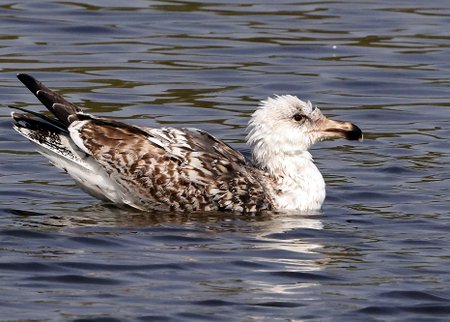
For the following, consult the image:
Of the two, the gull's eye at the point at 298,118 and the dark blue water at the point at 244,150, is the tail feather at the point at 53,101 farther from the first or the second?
the gull's eye at the point at 298,118

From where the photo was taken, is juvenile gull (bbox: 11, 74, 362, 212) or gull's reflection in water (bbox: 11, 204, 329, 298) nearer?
gull's reflection in water (bbox: 11, 204, 329, 298)

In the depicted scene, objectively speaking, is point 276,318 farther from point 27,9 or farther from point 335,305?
point 27,9

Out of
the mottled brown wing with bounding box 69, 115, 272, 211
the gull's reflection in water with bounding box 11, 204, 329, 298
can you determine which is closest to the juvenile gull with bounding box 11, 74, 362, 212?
the mottled brown wing with bounding box 69, 115, 272, 211

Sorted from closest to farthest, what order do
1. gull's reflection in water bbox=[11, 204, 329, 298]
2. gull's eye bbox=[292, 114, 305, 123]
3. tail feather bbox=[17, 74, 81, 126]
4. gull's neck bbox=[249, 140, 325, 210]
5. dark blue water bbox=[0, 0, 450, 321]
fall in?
1. dark blue water bbox=[0, 0, 450, 321]
2. gull's reflection in water bbox=[11, 204, 329, 298]
3. tail feather bbox=[17, 74, 81, 126]
4. gull's neck bbox=[249, 140, 325, 210]
5. gull's eye bbox=[292, 114, 305, 123]

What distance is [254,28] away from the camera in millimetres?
20469

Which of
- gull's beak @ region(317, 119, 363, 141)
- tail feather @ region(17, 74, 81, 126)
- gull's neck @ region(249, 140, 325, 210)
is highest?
tail feather @ region(17, 74, 81, 126)

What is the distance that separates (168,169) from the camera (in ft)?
40.9

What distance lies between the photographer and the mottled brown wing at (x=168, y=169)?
40.8ft

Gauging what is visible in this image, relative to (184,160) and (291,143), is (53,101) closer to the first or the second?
(184,160)

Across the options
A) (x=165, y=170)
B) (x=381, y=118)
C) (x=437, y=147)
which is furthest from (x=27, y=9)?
(x=165, y=170)

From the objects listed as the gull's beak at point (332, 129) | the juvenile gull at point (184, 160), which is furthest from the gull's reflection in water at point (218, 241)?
the gull's beak at point (332, 129)

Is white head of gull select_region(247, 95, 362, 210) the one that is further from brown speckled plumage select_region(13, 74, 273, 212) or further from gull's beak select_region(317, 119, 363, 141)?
brown speckled plumage select_region(13, 74, 273, 212)

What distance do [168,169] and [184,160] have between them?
0.14m

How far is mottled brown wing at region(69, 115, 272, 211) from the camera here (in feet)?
40.8
